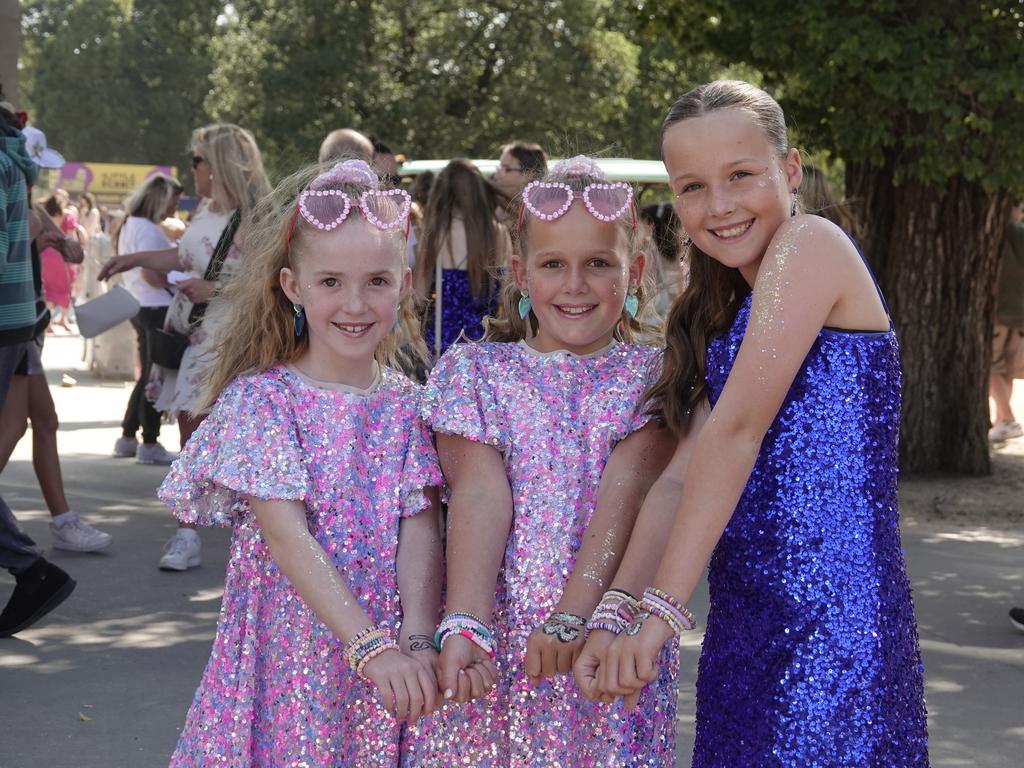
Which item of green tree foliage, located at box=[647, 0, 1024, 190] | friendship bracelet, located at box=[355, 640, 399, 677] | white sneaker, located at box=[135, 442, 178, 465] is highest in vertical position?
green tree foliage, located at box=[647, 0, 1024, 190]

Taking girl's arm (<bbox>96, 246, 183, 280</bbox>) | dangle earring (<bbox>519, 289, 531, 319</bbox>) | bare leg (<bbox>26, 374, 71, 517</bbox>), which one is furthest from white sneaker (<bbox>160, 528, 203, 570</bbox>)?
dangle earring (<bbox>519, 289, 531, 319</bbox>)

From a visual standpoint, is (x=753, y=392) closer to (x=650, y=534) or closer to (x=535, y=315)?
(x=650, y=534)

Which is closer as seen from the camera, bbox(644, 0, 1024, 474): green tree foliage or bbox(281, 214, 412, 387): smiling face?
bbox(281, 214, 412, 387): smiling face

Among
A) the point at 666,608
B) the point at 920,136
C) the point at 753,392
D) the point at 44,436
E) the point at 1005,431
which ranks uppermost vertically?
the point at 920,136

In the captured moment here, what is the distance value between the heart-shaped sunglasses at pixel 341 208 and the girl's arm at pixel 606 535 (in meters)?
0.67

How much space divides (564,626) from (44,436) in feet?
14.1

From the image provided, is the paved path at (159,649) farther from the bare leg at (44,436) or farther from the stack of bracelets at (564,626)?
the stack of bracelets at (564,626)

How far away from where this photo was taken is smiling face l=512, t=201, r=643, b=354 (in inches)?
104

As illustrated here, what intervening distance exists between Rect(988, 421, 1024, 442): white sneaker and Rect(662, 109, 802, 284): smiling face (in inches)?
338

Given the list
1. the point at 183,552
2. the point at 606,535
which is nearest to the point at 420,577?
the point at 606,535

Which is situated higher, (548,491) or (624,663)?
(548,491)

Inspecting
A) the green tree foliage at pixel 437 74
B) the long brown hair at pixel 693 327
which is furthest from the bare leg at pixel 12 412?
the green tree foliage at pixel 437 74

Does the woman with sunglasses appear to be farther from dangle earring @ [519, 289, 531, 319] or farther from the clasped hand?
the clasped hand

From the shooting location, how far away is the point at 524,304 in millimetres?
2799
